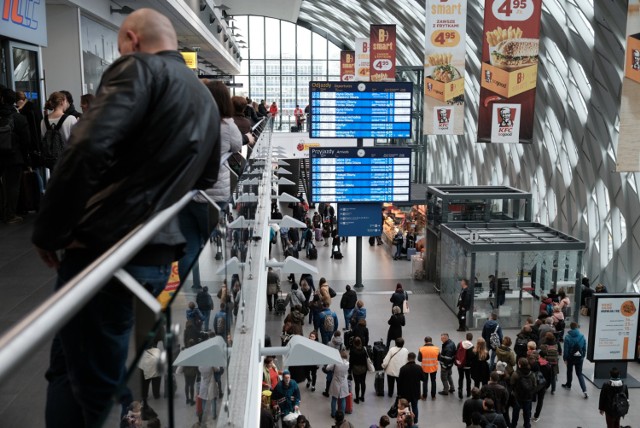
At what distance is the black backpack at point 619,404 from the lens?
513 inches

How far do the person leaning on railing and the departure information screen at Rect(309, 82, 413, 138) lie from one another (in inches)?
748

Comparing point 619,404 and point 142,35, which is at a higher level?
point 142,35

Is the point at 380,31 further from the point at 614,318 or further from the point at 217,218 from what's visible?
the point at 217,218

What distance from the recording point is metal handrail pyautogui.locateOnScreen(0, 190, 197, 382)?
1.16 m

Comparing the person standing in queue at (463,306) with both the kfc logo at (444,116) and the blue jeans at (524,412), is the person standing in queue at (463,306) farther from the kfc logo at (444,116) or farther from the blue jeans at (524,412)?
the blue jeans at (524,412)

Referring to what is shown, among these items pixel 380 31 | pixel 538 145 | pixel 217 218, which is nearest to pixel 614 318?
pixel 217 218

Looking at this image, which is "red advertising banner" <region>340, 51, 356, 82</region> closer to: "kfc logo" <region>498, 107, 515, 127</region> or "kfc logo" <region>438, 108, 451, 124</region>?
"kfc logo" <region>438, 108, 451, 124</region>

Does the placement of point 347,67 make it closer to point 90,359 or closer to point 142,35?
point 142,35

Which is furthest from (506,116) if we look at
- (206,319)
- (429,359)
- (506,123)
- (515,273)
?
→ (206,319)

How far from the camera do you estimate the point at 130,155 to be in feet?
8.18

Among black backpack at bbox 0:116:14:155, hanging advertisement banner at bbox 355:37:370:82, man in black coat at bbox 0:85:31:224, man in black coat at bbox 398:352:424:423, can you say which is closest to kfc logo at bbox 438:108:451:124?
man in black coat at bbox 398:352:424:423

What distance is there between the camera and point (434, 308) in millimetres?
23188

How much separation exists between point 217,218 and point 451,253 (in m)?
20.2

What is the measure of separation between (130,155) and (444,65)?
803 inches
